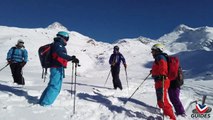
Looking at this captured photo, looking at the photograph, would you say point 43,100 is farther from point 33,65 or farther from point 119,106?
point 33,65

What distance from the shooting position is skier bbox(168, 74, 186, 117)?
749cm

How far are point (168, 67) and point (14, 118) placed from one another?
12.3 ft

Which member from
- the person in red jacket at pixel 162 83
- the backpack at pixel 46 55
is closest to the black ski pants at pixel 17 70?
the backpack at pixel 46 55

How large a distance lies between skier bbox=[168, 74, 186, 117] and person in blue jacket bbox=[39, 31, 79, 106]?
259 cm

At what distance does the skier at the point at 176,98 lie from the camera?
7.49 m

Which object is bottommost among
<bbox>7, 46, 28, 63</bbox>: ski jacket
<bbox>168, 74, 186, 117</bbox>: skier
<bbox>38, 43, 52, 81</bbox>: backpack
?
<bbox>168, 74, 186, 117</bbox>: skier

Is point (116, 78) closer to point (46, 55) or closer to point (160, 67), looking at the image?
point (46, 55)

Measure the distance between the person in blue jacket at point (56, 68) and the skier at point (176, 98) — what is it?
259 cm

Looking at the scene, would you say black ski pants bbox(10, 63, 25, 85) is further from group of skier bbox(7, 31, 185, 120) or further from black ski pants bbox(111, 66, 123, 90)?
group of skier bbox(7, 31, 185, 120)

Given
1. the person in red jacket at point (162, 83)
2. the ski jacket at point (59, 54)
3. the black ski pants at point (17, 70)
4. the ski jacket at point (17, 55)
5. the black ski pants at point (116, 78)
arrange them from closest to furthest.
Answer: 1. the person in red jacket at point (162, 83)
2. the ski jacket at point (59, 54)
3. the ski jacket at point (17, 55)
4. the black ski pants at point (17, 70)
5. the black ski pants at point (116, 78)

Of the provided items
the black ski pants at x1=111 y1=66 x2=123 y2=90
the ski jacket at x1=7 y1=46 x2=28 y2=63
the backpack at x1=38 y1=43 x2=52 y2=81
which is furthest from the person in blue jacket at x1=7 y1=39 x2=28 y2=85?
the backpack at x1=38 y1=43 x2=52 y2=81

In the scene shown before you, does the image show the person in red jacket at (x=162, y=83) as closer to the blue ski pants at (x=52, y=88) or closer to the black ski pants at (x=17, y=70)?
the blue ski pants at (x=52, y=88)

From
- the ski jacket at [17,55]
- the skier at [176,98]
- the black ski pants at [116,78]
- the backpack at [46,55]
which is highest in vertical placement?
the ski jacket at [17,55]

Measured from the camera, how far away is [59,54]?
23.9 ft
